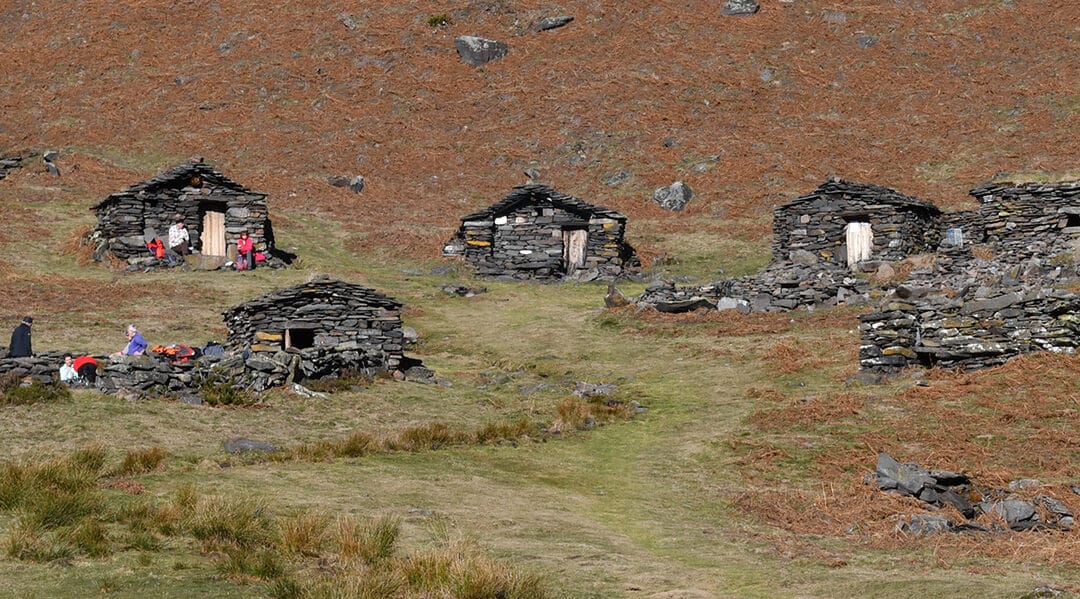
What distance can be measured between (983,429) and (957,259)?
782 inches

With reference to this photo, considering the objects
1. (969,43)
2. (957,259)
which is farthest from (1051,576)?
(969,43)

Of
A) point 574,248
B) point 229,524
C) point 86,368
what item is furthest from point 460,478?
point 574,248

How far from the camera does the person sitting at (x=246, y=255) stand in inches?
1709

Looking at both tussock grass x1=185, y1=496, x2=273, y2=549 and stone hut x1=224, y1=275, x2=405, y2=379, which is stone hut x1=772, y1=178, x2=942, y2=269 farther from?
tussock grass x1=185, y1=496, x2=273, y2=549

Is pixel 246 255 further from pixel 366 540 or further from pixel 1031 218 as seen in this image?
pixel 366 540

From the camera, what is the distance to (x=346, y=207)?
5509 centimetres

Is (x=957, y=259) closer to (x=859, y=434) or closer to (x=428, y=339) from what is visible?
(x=428, y=339)

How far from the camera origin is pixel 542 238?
46.2 metres

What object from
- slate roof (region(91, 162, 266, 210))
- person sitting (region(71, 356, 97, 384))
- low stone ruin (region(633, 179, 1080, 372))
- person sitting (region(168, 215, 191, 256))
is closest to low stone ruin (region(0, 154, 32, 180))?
slate roof (region(91, 162, 266, 210))

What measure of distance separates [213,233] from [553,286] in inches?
512

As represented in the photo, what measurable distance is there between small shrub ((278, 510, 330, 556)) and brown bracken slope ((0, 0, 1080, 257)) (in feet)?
117

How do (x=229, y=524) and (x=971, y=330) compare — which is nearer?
(x=229, y=524)

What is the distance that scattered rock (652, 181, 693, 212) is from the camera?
54.6 metres

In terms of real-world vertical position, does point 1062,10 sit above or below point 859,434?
above
